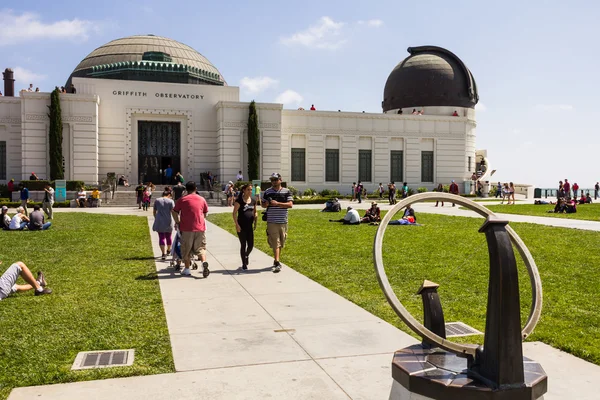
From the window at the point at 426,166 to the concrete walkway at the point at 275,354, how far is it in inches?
1494

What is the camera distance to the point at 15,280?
798cm

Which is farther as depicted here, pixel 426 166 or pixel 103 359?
pixel 426 166

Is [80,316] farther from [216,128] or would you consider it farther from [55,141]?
[216,128]

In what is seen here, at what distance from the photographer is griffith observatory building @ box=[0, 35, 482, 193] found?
36375 mm

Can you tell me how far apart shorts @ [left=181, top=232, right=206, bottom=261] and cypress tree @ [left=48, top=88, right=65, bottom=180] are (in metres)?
28.1

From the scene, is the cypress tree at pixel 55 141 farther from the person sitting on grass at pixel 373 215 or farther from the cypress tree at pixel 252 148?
the person sitting on grass at pixel 373 215

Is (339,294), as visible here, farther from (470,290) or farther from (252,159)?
(252,159)

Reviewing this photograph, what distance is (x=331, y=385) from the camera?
4.55 metres

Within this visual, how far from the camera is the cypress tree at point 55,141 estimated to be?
1373 inches

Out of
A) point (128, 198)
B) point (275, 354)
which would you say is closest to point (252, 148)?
point (128, 198)

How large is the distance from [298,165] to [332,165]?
8.80 ft

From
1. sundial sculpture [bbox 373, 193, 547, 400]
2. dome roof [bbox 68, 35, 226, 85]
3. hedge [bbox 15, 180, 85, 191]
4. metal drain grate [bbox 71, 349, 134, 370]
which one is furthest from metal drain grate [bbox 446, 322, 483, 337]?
dome roof [bbox 68, 35, 226, 85]

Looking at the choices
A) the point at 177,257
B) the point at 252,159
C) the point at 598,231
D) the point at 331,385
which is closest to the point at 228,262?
the point at 177,257

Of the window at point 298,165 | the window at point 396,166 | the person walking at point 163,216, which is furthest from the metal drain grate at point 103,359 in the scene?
the window at point 396,166
